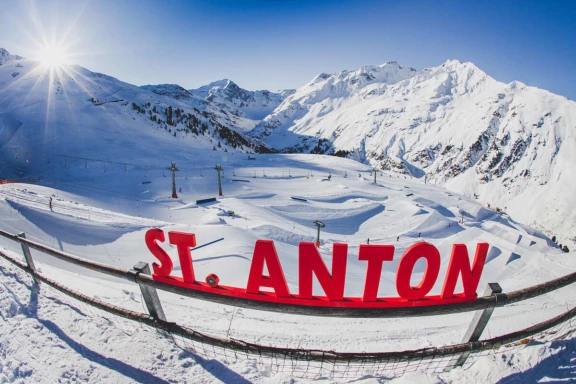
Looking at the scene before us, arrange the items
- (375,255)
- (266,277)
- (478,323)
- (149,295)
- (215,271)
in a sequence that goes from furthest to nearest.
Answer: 1. (215,271)
2. (375,255)
3. (266,277)
4. (149,295)
5. (478,323)

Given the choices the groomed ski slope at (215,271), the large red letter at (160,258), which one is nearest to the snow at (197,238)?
the groomed ski slope at (215,271)

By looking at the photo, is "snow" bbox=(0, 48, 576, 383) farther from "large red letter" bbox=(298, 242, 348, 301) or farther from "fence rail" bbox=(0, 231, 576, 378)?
"large red letter" bbox=(298, 242, 348, 301)

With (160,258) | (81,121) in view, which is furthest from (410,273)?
(81,121)

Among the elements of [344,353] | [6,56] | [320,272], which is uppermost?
[6,56]

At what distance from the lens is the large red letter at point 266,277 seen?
14.8ft

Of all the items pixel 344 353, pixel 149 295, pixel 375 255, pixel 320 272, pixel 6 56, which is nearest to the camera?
pixel 344 353

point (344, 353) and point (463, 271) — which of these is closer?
point (344, 353)

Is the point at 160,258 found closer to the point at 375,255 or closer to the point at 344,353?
the point at 344,353

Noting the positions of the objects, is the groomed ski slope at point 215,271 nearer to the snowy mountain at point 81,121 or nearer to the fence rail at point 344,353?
the fence rail at point 344,353

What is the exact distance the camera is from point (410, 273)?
4863 mm

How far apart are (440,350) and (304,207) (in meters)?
38.6

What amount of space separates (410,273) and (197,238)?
58.0ft

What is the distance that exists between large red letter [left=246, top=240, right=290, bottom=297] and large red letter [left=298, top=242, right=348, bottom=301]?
1.07 ft

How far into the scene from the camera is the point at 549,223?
578ft
